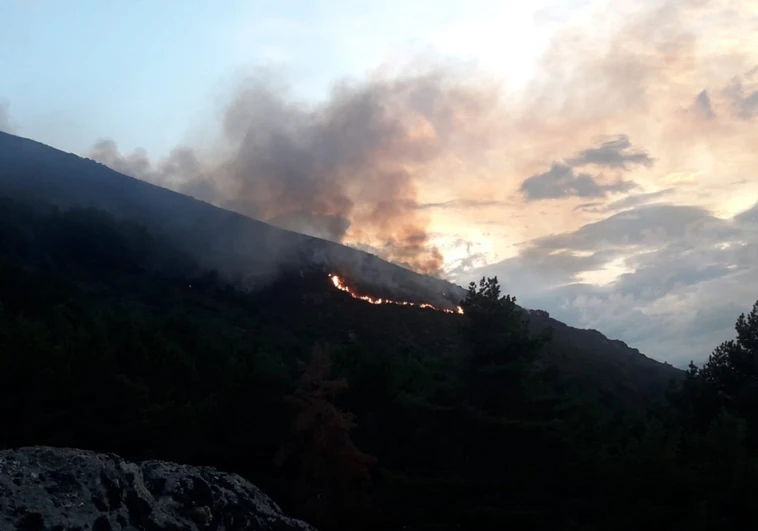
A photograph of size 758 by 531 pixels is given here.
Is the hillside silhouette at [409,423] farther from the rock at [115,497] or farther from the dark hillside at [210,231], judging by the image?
the dark hillside at [210,231]

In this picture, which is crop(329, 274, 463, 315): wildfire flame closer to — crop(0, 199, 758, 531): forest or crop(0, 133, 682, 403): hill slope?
crop(0, 133, 682, 403): hill slope

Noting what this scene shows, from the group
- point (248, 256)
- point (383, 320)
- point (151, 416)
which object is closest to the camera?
point (151, 416)

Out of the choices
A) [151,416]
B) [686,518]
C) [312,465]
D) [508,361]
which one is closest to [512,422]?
[508,361]

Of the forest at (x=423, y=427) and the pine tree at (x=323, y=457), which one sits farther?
the pine tree at (x=323, y=457)

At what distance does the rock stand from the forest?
9721mm

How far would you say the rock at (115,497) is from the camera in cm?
1096

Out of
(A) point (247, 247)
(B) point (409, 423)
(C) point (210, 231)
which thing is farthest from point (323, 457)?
(C) point (210, 231)

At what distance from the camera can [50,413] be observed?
28656 mm

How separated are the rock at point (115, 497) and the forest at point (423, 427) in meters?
9.72

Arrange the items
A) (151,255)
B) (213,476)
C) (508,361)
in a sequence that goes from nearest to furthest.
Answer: (213,476) < (508,361) < (151,255)

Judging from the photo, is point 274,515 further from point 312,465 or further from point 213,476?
point 312,465

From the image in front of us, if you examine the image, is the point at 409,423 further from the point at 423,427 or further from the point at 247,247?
the point at 247,247

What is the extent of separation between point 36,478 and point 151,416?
20161mm

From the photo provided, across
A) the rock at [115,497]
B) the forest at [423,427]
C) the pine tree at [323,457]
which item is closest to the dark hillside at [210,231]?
the forest at [423,427]
